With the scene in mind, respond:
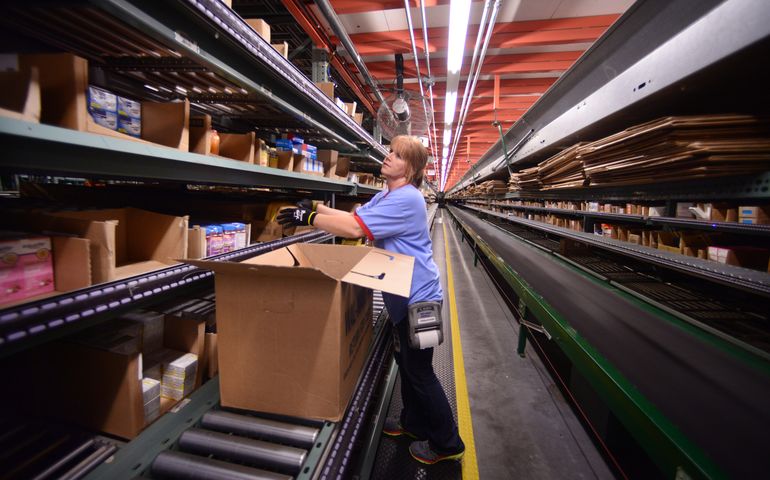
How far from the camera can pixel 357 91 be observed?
448 cm

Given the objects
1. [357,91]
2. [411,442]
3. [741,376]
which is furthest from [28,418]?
[357,91]

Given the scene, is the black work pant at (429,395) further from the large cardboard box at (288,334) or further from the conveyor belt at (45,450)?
the conveyor belt at (45,450)

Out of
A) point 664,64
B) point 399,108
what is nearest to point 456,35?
point 399,108

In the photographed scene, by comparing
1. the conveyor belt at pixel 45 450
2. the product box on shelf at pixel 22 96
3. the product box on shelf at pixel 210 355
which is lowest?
the conveyor belt at pixel 45 450

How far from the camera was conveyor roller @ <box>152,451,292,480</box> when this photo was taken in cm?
81

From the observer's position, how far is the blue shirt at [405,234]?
1.44 metres

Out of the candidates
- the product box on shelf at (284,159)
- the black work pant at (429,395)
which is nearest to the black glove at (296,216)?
the product box on shelf at (284,159)

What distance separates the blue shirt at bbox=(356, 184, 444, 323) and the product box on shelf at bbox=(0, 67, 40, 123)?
3.41 feet

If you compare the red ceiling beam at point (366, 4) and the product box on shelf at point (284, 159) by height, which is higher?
the red ceiling beam at point (366, 4)

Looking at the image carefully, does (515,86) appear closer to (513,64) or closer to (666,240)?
(513,64)

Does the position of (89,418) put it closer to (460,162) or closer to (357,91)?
(357,91)

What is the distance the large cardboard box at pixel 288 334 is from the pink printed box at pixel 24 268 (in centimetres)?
37

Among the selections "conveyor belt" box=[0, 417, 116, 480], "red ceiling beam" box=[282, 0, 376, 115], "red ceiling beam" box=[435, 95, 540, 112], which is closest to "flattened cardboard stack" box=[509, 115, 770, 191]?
"conveyor belt" box=[0, 417, 116, 480]

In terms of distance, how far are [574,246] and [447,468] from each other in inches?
110
